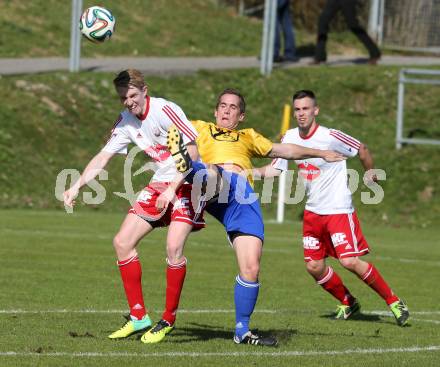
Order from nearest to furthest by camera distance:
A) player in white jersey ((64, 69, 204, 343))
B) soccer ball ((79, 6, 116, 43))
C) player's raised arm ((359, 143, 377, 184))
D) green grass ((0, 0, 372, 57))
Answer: player in white jersey ((64, 69, 204, 343)) → soccer ball ((79, 6, 116, 43)) → player's raised arm ((359, 143, 377, 184)) → green grass ((0, 0, 372, 57))

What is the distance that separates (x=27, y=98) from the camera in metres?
25.5

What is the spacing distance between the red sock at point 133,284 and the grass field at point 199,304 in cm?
36

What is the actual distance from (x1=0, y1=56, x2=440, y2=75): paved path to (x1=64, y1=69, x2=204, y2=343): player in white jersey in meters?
16.8

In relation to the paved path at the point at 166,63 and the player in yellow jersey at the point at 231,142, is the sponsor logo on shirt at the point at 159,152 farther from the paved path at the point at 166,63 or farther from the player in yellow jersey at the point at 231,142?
the paved path at the point at 166,63

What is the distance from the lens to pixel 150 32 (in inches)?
1288

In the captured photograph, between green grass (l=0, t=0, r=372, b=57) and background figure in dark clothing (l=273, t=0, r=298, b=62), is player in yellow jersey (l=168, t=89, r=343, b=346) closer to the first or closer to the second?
background figure in dark clothing (l=273, t=0, r=298, b=62)

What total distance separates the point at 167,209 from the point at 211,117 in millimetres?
16479

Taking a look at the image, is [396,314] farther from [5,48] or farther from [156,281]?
[5,48]

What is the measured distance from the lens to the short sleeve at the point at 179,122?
32.0 ft

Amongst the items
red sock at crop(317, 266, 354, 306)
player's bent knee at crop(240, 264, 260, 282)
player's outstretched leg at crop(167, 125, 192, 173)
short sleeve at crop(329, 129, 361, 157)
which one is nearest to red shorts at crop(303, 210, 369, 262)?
red sock at crop(317, 266, 354, 306)

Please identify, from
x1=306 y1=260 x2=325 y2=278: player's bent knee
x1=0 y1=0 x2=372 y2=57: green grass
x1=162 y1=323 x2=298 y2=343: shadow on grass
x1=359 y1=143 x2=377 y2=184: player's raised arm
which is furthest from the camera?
x1=0 y1=0 x2=372 y2=57: green grass

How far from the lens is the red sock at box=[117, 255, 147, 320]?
32.9ft

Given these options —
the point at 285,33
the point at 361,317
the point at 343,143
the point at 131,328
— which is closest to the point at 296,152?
the point at 131,328

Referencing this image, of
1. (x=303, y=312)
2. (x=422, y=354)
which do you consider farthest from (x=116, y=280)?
(x=422, y=354)
